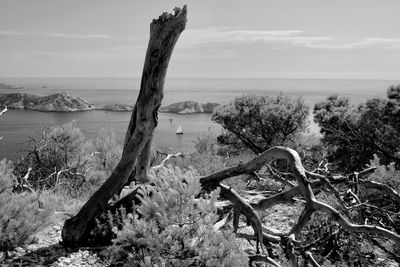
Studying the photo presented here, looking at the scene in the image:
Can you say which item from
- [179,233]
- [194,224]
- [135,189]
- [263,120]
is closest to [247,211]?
[194,224]

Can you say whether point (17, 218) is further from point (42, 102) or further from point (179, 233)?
point (42, 102)

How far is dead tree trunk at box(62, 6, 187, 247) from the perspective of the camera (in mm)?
4367

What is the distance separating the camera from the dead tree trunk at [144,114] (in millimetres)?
4367

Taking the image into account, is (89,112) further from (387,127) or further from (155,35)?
(155,35)

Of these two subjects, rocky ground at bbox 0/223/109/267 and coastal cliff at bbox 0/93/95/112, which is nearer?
rocky ground at bbox 0/223/109/267

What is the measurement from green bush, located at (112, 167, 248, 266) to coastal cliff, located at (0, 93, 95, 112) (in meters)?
40.7

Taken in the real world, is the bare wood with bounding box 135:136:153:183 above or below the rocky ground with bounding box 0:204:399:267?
above

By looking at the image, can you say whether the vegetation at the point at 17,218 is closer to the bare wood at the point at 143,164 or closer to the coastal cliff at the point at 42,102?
the bare wood at the point at 143,164

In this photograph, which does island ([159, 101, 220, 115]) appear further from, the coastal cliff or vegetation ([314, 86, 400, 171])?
vegetation ([314, 86, 400, 171])

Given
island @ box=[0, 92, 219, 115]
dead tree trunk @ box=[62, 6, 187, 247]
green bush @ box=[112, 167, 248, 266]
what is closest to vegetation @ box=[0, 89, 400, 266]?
green bush @ box=[112, 167, 248, 266]

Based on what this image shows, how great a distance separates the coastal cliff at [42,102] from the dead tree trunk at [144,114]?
39163mm

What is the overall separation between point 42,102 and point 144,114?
41240 millimetres

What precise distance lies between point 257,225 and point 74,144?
27.8ft

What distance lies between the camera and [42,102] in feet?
137
